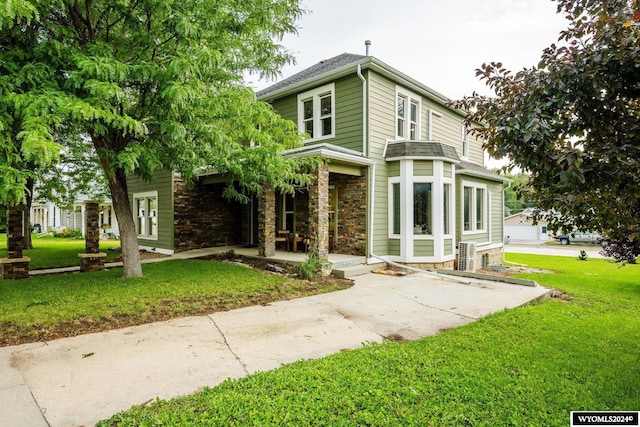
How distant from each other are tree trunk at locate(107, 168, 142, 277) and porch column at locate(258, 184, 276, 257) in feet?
11.4

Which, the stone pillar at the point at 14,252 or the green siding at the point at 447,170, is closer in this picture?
the stone pillar at the point at 14,252

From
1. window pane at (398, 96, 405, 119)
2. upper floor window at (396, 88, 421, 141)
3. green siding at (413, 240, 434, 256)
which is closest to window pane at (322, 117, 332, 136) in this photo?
upper floor window at (396, 88, 421, 141)

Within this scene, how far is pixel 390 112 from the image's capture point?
1098 cm

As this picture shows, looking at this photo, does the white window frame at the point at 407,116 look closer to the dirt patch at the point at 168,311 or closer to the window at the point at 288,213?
the window at the point at 288,213

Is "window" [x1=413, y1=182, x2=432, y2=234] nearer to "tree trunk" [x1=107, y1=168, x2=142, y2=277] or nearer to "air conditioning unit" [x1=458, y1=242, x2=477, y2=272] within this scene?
"air conditioning unit" [x1=458, y1=242, x2=477, y2=272]

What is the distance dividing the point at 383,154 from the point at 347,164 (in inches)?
56.2

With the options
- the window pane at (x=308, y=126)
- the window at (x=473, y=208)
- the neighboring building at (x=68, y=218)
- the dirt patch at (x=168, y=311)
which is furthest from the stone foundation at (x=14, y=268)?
the neighboring building at (x=68, y=218)

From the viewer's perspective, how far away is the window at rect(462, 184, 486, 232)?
44.7 feet

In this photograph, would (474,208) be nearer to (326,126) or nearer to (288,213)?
(326,126)

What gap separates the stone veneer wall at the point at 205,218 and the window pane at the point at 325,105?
Answer: 5283 mm

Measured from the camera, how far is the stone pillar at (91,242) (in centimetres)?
939

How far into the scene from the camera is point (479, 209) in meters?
14.6

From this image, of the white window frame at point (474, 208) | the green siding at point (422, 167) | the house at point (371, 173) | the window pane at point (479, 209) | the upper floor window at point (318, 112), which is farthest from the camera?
the window pane at point (479, 209)

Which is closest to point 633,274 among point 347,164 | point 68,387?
point 347,164
